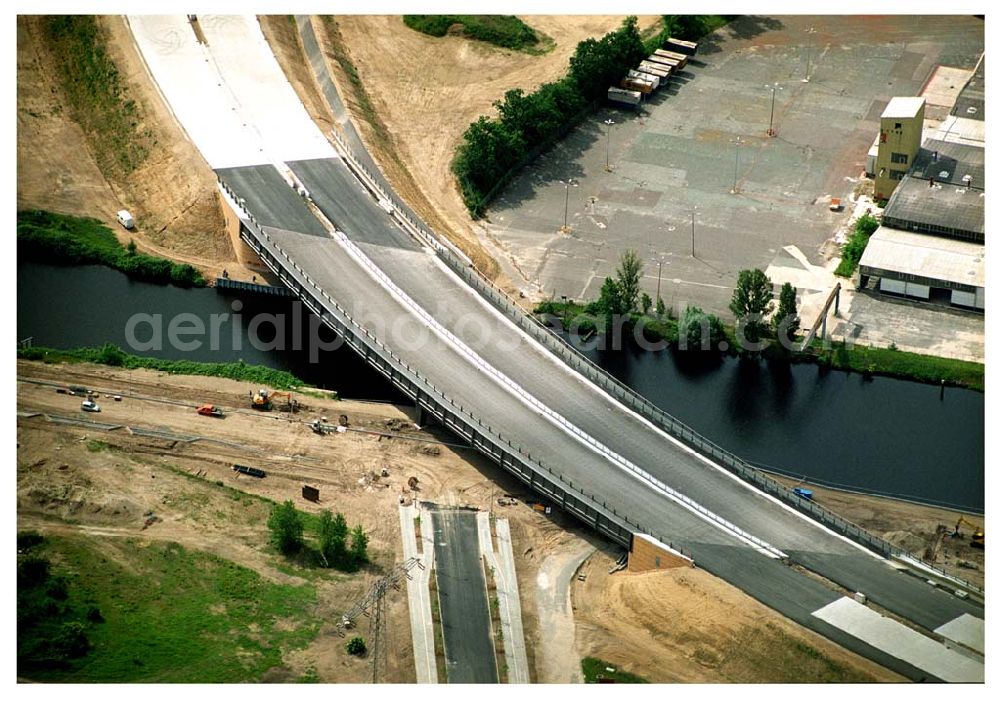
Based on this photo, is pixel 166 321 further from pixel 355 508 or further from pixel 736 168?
pixel 736 168

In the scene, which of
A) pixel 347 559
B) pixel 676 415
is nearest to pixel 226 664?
pixel 347 559

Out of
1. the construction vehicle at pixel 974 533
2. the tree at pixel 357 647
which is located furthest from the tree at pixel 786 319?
the tree at pixel 357 647

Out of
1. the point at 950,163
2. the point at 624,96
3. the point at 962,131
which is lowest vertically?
the point at 950,163

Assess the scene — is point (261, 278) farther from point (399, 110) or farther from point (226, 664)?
point (226, 664)

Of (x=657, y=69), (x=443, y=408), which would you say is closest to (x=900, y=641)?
(x=443, y=408)

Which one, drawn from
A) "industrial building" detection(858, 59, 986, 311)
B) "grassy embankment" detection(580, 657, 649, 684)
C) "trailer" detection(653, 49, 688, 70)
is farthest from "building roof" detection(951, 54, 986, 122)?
"grassy embankment" detection(580, 657, 649, 684)

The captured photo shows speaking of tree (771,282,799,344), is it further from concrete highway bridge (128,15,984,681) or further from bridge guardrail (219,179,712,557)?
bridge guardrail (219,179,712,557)

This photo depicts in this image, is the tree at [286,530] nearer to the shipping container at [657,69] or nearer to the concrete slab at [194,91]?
the concrete slab at [194,91]
